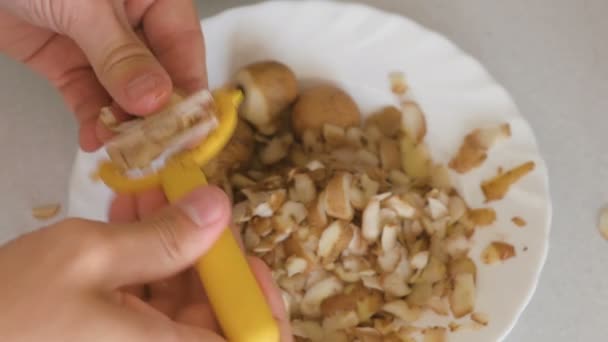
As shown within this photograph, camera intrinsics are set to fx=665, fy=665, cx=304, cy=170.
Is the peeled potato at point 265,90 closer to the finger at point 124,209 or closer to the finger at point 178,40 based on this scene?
the finger at point 178,40

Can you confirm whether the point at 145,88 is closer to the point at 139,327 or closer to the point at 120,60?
the point at 120,60

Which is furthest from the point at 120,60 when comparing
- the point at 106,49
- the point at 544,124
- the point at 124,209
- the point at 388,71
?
the point at 544,124

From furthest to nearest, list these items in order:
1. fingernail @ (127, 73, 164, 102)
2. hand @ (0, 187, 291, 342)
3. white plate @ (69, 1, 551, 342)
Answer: white plate @ (69, 1, 551, 342) → fingernail @ (127, 73, 164, 102) → hand @ (0, 187, 291, 342)

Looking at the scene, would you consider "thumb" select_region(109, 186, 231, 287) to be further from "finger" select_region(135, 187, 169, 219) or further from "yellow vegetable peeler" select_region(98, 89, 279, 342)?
"finger" select_region(135, 187, 169, 219)

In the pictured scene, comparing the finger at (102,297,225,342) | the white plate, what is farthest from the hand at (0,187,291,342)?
the white plate

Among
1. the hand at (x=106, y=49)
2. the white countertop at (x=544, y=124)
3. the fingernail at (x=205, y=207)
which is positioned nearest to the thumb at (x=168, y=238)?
the fingernail at (x=205, y=207)

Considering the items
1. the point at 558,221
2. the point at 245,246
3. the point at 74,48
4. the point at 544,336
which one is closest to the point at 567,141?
the point at 558,221
